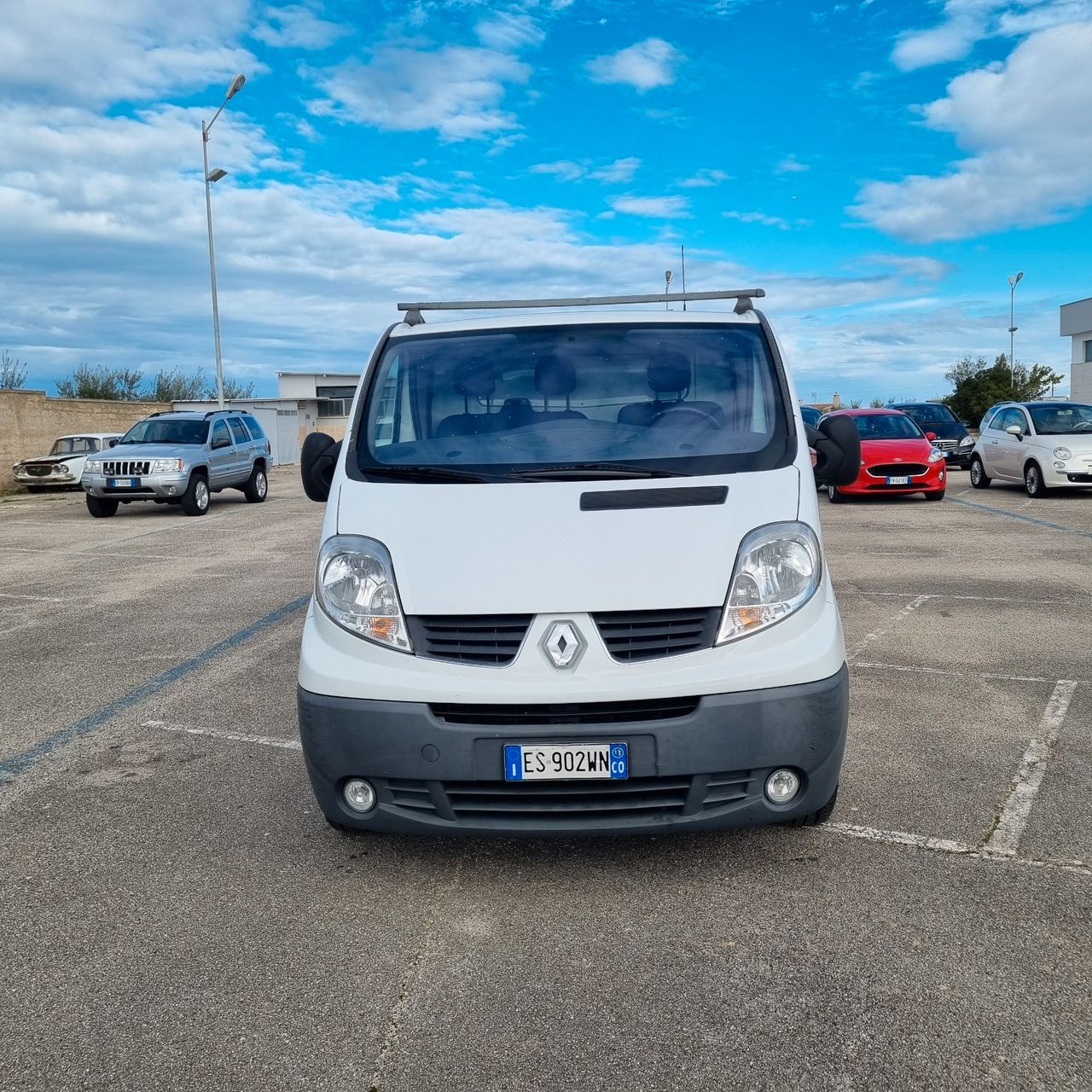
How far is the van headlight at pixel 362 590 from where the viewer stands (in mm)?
3516

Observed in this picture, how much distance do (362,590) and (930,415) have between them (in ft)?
85.3

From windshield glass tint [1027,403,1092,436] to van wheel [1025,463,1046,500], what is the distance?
1.90 ft

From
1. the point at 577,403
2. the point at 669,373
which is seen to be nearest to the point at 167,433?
the point at 577,403

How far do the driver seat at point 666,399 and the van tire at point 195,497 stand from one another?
50.7 ft

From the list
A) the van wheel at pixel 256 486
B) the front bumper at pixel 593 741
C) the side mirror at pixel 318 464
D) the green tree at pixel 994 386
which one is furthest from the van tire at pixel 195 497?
the green tree at pixel 994 386

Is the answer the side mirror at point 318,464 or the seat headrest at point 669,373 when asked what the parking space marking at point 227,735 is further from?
the seat headrest at point 669,373

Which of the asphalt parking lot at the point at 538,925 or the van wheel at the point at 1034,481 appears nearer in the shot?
the asphalt parking lot at the point at 538,925

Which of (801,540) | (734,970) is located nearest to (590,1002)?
(734,970)

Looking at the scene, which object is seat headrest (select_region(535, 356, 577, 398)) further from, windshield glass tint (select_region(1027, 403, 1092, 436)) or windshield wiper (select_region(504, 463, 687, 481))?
windshield glass tint (select_region(1027, 403, 1092, 436))

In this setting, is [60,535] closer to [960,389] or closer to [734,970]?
[734,970]

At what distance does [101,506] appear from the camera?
18.8 m

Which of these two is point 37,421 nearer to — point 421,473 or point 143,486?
point 143,486

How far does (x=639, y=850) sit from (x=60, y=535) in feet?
46.7

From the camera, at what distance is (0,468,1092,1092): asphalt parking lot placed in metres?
2.66
